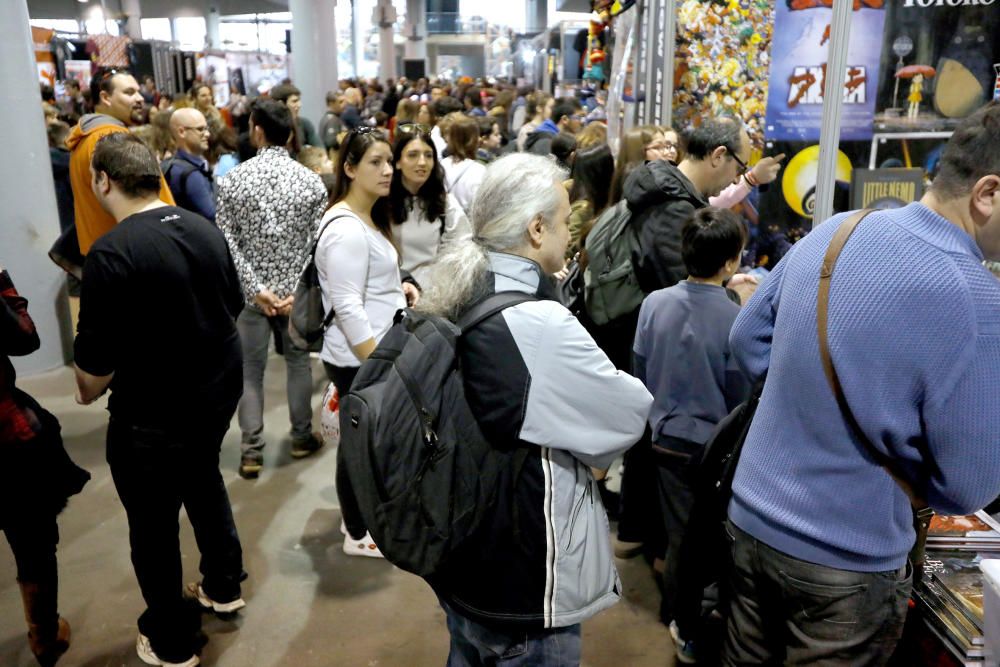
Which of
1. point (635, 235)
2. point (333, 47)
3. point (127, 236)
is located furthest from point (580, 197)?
point (333, 47)

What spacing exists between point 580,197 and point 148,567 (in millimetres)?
2577

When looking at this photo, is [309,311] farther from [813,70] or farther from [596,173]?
[813,70]

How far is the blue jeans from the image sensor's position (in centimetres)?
165

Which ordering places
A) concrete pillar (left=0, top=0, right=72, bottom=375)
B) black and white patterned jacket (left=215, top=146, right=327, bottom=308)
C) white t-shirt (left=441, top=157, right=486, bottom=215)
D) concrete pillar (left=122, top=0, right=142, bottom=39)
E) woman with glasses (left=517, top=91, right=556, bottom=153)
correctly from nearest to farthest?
black and white patterned jacket (left=215, top=146, right=327, bottom=308) → concrete pillar (left=0, top=0, right=72, bottom=375) → white t-shirt (left=441, top=157, right=486, bottom=215) → woman with glasses (left=517, top=91, right=556, bottom=153) → concrete pillar (left=122, top=0, right=142, bottom=39)

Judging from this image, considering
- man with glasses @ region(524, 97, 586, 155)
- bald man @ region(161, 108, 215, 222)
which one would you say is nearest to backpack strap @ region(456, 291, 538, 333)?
bald man @ region(161, 108, 215, 222)

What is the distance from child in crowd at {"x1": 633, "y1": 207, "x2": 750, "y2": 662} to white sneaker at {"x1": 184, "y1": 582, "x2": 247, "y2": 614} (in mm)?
1524

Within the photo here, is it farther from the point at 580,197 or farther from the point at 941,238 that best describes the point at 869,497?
the point at 580,197

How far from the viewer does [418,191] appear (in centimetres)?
348

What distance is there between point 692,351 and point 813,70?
4.10ft

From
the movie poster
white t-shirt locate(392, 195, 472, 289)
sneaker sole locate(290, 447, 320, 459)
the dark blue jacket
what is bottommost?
sneaker sole locate(290, 447, 320, 459)

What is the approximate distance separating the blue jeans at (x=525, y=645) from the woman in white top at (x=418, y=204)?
75.6 inches

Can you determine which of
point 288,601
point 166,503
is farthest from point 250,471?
point 166,503

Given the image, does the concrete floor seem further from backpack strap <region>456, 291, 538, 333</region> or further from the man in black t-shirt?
backpack strap <region>456, 291, 538, 333</region>

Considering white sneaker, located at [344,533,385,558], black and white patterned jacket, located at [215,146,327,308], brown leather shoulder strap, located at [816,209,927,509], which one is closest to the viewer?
brown leather shoulder strap, located at [816,209,927,509]
